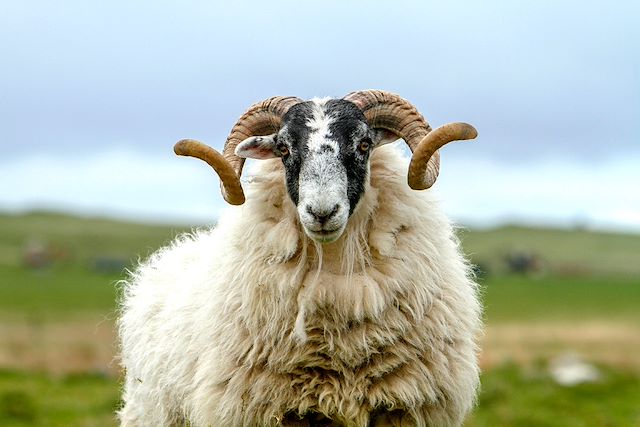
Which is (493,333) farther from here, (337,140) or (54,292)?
(337,140)

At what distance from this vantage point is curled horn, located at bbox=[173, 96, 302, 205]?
8.38m

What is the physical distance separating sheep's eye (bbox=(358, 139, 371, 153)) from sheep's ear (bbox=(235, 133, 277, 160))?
0.75 m

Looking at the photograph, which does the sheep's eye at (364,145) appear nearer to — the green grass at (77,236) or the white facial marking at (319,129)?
the white facial marking at (319,129)

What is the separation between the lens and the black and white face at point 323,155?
7648mm

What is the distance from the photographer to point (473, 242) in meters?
98.8

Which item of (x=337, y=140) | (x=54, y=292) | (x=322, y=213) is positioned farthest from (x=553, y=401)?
(x=54, y=292)

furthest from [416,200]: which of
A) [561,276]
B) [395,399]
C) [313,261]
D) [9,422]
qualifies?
[561,276]

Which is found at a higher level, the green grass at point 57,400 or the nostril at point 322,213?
the green grass at point 57,400

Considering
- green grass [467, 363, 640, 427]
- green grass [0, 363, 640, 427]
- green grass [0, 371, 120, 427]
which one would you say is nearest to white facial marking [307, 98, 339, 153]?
green grass [0, 363, 640, 427]

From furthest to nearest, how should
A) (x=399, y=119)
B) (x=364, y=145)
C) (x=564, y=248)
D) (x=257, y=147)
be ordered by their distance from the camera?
1. (x=564, y=248)
2. (x=399, y=119)
3. (x=257, y=147)
4. (x=364, y=145)

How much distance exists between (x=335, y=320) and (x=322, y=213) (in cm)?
93

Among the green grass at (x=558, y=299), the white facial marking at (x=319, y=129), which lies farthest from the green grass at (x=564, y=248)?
the white facial marking at (x=319, y=129)

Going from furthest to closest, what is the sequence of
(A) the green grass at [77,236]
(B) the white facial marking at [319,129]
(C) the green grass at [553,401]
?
(A) the green grass at [77,236] < (C) the green grass at [553,401] < (B) the white facial marking at [319,129]

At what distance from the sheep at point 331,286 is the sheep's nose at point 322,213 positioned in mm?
10
